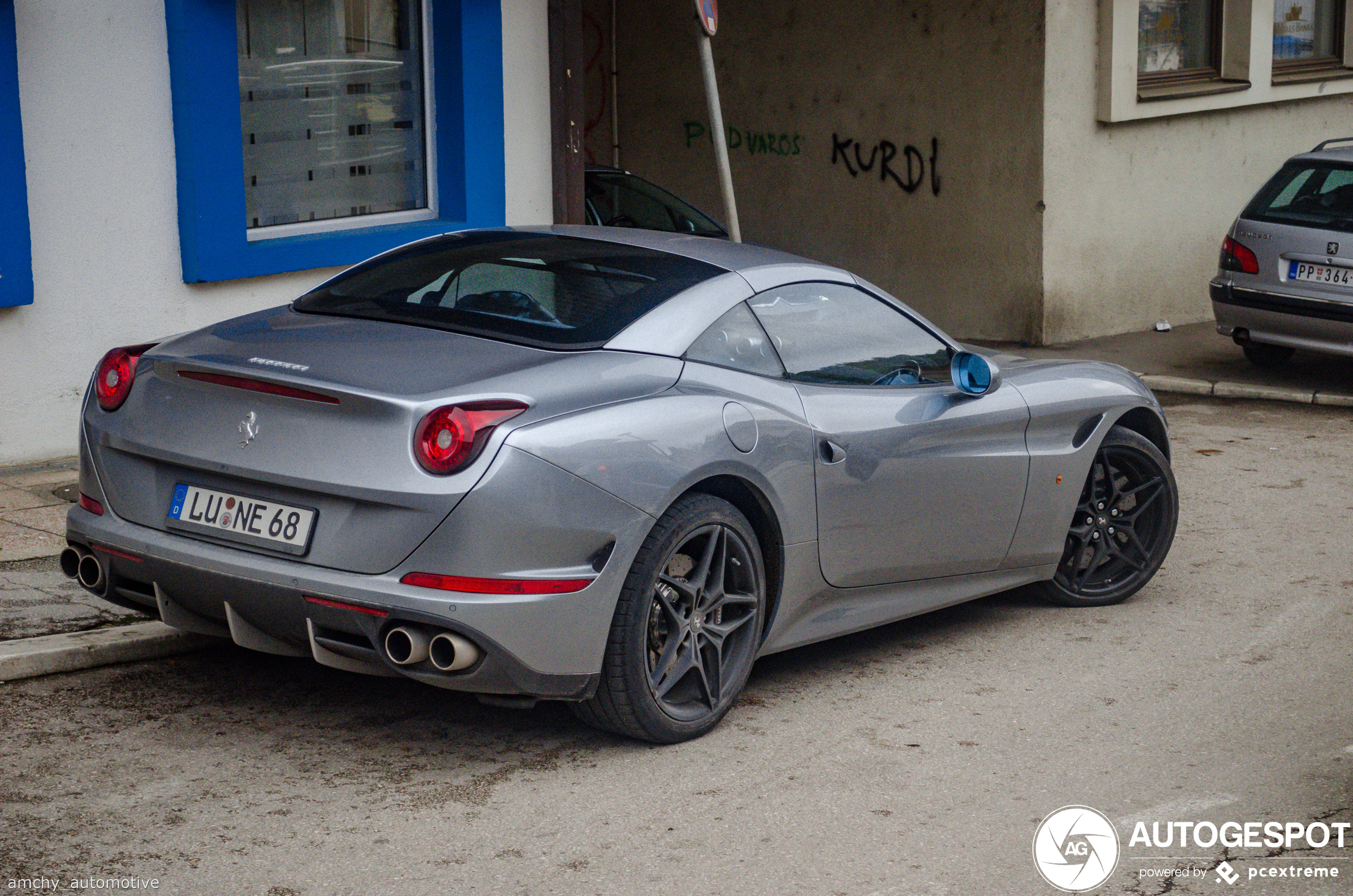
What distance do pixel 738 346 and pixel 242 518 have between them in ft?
5.27

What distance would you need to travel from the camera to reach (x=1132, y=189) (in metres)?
14.0

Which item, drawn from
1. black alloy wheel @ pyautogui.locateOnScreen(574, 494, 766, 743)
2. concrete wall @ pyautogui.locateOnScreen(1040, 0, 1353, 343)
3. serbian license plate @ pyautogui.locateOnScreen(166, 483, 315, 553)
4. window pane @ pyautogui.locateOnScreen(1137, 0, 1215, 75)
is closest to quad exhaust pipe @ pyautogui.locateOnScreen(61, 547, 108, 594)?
serbian license plate @ pyautogui.locateOnScreen(166, 483, 315, 553)

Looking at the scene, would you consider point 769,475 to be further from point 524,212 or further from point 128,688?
point 524,212

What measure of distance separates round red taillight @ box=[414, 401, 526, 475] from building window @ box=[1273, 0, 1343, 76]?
1360 centimetres

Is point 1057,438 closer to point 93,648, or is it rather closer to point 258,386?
point 258,386

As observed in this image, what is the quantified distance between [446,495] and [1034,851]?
1.75 metres

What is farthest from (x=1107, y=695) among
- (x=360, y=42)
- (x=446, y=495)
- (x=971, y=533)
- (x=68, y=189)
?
(x=360, y=42)

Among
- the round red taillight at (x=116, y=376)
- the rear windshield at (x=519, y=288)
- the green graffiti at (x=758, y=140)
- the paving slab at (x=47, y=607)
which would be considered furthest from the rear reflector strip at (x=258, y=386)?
the green graffiti at (x=758, y=140)

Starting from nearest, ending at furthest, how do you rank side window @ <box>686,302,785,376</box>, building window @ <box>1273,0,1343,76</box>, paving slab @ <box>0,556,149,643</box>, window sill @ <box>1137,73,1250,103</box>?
side window @ <box>686,302,785,376</box> → paving slab @ <box>0,556,149,643</box> → window sill @ <box>1137,73,1250,103</box> → building window @ <box>1273,0,1343,76</box>

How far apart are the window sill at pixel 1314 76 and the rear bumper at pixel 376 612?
42.5ft

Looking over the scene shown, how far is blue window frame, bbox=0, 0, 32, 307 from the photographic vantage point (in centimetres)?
762

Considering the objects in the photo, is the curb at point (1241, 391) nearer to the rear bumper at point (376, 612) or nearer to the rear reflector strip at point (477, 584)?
the rear bumper at point (376, 612)

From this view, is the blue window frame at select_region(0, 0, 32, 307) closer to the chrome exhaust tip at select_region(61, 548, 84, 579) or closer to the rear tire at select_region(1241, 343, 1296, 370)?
the chrome exhaust tip at select_region(61, 548, 84, 579)

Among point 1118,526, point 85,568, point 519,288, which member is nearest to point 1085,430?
point 1118,526
